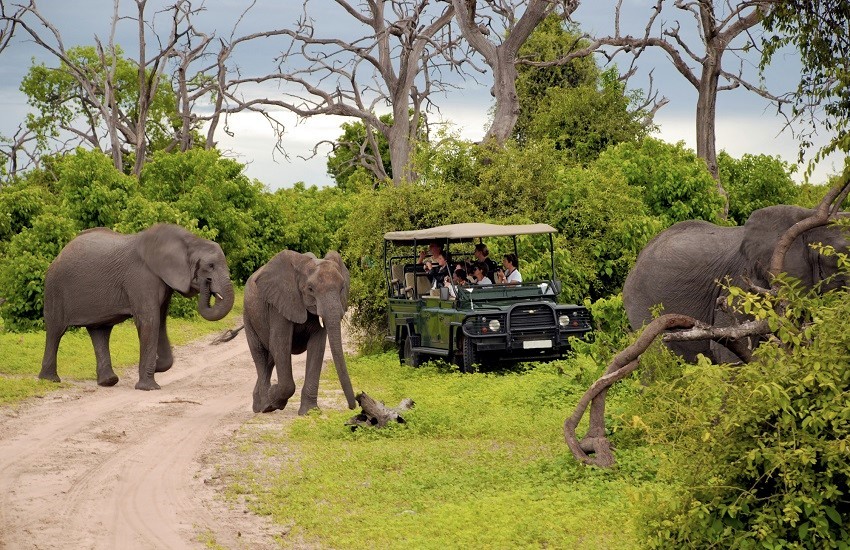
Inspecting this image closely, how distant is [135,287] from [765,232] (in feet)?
32.5

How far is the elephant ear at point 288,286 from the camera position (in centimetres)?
1445

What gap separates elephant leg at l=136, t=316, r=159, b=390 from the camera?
1784cm

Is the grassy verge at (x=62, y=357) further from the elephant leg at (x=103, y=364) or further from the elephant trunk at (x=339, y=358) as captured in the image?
the elephant trunk at (x=339, y=358)

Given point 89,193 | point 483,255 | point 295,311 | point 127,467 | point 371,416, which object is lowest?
point 127,467

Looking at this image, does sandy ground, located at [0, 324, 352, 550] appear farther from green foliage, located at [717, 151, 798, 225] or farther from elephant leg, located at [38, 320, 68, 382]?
green foliage, located at [717, 151, 798, 225]

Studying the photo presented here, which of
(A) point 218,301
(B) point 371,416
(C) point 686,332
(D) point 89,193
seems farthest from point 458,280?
(D) point 89,193

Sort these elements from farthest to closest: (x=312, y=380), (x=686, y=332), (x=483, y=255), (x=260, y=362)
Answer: (x=483, y=255) → (x=260, y=362) → (x=312, y=380) → (x=686, y=332)

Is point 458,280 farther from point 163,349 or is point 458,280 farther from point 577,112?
point 577,112

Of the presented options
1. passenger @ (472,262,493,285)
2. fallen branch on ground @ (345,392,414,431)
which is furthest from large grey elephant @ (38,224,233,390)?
fallen branch on ground @ (345,392,414,431)

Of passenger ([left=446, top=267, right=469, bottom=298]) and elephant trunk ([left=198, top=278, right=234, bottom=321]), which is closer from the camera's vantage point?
passenger ([left=446, top=267, right=469, bottom=298])

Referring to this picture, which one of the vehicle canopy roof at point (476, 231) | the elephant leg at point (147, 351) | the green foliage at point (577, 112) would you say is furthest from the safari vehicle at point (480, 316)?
the green foliage at point (577, 112)

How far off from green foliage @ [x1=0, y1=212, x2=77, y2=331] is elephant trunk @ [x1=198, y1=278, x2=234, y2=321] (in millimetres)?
7554

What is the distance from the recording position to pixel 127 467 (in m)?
11.3

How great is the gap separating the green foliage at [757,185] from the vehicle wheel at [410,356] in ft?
56.1
